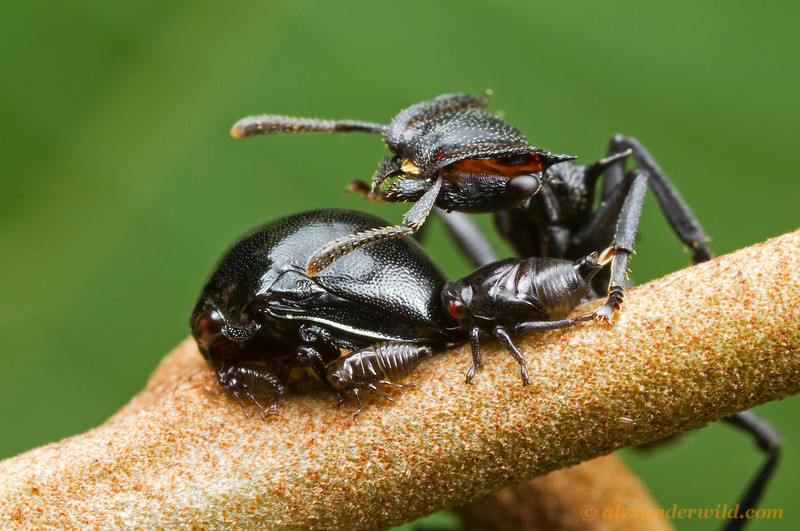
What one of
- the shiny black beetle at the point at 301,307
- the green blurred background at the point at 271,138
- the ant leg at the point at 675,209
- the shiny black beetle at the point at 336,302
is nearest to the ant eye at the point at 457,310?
the shiny black beetle at the point at 336,302

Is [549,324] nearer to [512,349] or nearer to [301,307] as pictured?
[512,349]

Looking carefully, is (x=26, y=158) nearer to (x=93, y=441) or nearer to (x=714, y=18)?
(x=93, y=441)

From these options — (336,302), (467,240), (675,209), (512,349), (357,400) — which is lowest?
(357,400)

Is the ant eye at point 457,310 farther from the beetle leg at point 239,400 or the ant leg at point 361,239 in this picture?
the beetle leg at point 239,400

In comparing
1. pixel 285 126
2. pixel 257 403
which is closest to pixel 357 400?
pixel 257 403

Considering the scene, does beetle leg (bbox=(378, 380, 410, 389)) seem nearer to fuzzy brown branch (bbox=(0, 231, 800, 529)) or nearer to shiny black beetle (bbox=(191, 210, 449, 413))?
fuzzy brown branch (bbox=(0, 231, 800, 529))

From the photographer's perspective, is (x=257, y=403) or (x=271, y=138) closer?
(x=257, y=403)

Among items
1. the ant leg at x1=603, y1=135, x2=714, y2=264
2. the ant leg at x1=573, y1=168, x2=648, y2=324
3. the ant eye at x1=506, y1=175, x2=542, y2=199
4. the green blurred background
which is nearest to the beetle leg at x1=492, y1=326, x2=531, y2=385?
the ant leg at x1=573, y1=168, x2=648, y2=324

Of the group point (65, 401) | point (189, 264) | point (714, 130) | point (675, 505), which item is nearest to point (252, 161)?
point (189, 264)
